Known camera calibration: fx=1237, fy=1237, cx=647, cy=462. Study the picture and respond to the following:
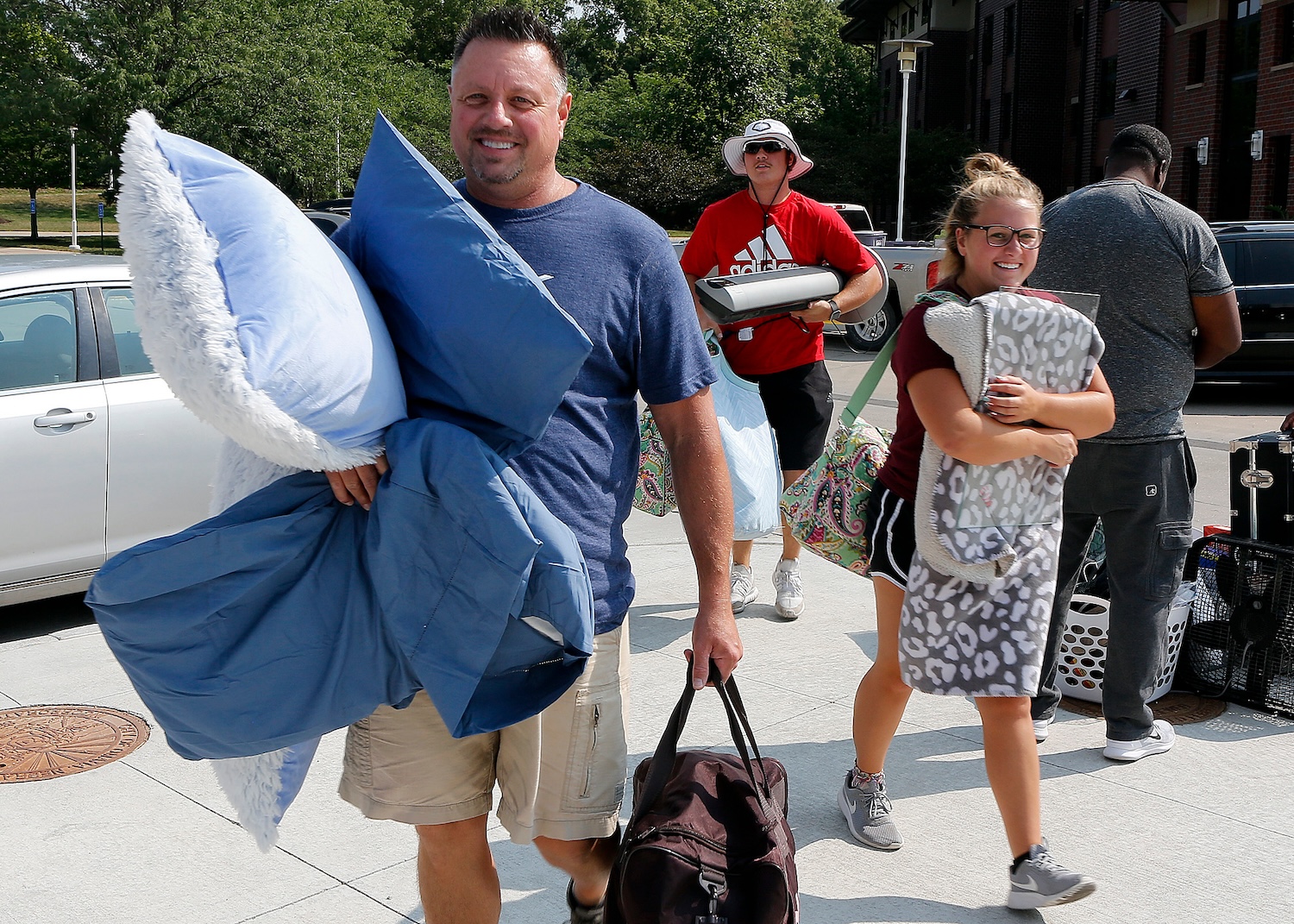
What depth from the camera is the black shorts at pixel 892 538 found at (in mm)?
3195

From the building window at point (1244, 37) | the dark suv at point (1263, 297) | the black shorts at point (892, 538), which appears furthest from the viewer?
the building window at point (1244, 37)

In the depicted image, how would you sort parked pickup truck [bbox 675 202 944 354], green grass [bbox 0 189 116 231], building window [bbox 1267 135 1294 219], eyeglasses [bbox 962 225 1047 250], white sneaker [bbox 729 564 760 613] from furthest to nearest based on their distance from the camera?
green grass [bbox 0 189 116 231], building window [bbox 1267 135 1294 219], parked pickup truck [bbox 675 202 944 354], white sneaker [bbox 729 564 760 613], eyeglasses [bbox 962 225 1047 250]

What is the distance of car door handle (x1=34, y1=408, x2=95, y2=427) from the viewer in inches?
196

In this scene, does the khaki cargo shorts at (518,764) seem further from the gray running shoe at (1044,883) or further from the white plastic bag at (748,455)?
the white plastic bag at (748,455)

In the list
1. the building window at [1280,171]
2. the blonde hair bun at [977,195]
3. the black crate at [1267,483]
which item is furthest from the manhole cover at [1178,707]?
the building window at [1280,171]

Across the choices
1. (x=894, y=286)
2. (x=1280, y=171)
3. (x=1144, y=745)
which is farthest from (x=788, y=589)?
(x=1280, y=171)

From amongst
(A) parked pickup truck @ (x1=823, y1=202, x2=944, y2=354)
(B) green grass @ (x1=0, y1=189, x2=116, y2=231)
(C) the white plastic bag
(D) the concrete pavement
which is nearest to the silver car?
(D) the concrete pavement

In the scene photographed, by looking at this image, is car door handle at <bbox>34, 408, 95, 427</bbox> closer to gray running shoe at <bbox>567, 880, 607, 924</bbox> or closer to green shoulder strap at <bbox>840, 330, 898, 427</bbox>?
green shoulder strap at <bbox>840, 330, 898, 427</bbox>

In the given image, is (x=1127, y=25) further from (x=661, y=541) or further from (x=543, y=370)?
(x=543, y=370)

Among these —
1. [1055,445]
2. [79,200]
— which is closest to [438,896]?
[1055,445]

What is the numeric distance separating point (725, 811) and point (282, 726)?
84 cm

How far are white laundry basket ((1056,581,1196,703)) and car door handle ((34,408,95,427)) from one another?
3.91 meters

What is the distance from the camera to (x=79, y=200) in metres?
54.9

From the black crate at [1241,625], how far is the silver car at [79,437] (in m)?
3.74
